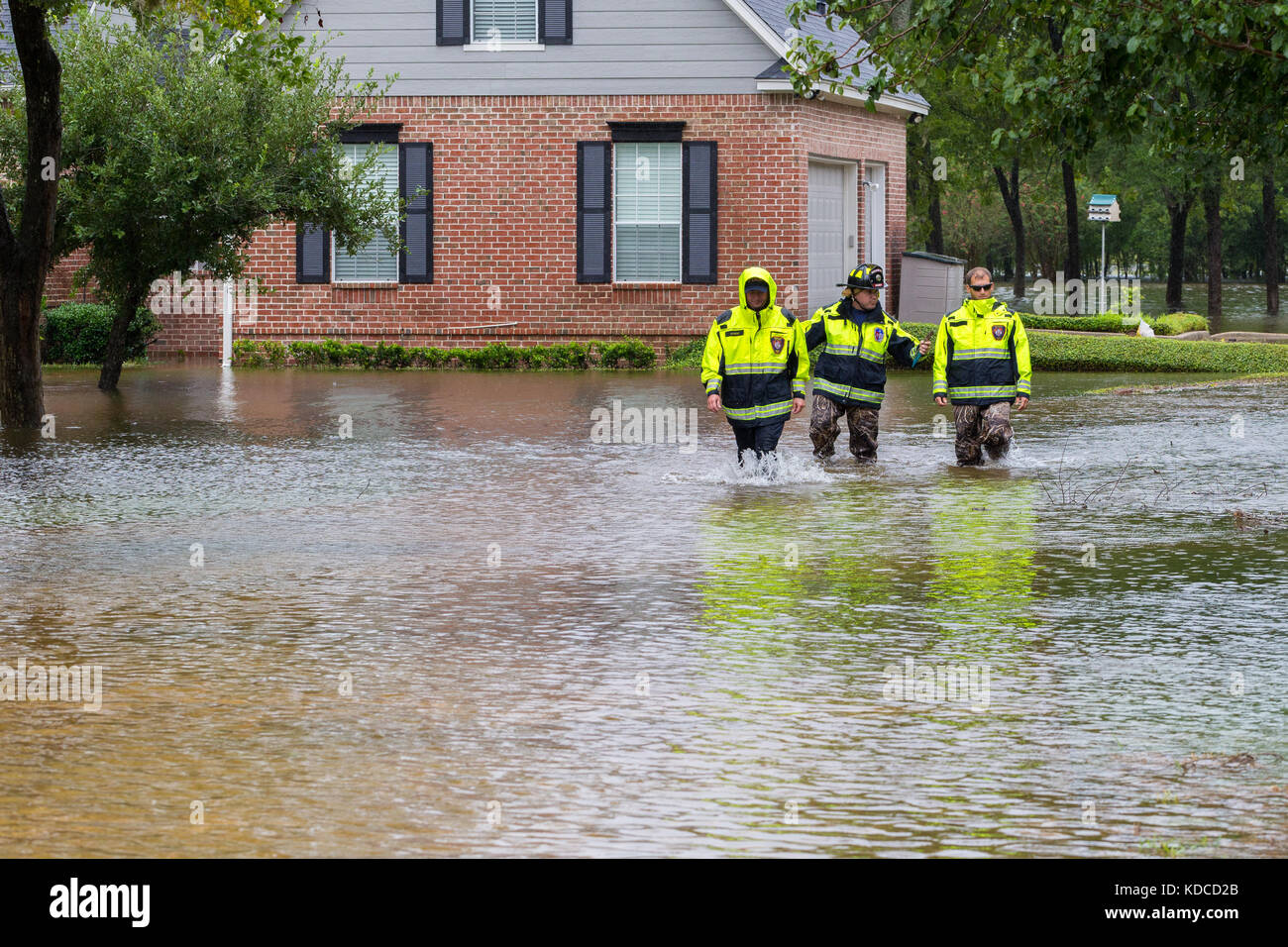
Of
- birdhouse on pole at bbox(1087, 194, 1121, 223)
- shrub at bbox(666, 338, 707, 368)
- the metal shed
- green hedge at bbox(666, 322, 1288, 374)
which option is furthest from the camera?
birdhouse on pole at bbox(1087, 194, 1121, 223)

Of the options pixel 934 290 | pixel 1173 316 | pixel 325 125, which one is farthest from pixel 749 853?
pixel 1173 316

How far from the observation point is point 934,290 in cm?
3197

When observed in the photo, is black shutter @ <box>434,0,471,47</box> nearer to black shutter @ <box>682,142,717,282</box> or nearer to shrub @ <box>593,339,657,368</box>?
black shutter @ <box>682,142,717,282</box>

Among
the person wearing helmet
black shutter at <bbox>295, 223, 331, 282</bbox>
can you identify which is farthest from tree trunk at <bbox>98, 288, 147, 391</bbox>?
the person wearing helmet

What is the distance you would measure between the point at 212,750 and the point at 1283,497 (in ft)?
29.3

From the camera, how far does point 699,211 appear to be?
28.3 meters

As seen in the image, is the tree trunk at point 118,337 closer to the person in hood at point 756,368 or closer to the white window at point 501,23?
the white window at point 501,23

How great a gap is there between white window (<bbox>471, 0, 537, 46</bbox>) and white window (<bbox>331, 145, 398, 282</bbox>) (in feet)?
7.33

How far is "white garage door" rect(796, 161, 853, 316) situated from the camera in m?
29.7

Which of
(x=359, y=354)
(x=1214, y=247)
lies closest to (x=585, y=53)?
(x=359, y=354)

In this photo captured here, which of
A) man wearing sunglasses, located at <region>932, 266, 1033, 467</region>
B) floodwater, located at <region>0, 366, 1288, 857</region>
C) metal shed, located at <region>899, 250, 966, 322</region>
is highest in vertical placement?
metal shed, located at <region>899, 250, 966, 322</region>

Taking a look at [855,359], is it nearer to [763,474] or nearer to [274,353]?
[763,474]
